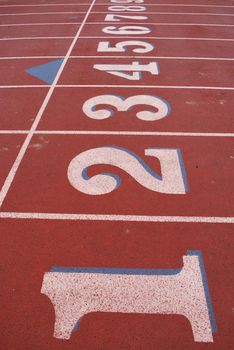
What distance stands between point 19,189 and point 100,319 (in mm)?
1982

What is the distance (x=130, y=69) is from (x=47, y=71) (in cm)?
170

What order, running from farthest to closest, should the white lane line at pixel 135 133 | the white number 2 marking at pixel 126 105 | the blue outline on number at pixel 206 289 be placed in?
the white number 2 marking at pixel 126 105 → the white lane line at pixel 135 133 → the blue outline on number at pixel 206 289

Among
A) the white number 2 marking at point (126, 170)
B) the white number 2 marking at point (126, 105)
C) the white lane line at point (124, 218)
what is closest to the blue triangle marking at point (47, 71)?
the white number 2 marking at point (126, 105)

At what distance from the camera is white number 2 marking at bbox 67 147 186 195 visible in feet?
14.4

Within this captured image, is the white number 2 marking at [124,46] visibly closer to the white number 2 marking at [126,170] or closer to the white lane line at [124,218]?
the white number 2 marking at [126,170]

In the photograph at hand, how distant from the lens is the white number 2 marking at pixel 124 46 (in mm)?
8789

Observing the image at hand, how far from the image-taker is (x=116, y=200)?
4.21m

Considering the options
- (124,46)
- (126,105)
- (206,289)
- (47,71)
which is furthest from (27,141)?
(124,46)

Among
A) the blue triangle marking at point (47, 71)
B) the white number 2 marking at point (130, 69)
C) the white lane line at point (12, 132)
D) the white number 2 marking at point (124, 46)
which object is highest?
the white number 2 marking at point (124, 46)

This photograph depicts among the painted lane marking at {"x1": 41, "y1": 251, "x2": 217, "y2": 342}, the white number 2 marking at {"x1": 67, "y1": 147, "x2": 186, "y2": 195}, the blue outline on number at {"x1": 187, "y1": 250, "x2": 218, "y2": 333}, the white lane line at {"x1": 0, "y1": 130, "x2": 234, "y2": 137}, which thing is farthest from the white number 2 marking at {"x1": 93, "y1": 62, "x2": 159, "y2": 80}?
the painted lane marking at {"x1": 41, "y1": 251, "x2": 217, "y2": 342}

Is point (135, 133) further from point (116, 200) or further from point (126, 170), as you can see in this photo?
point (116, 200)

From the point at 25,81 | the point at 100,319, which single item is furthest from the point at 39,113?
the point at 100,319

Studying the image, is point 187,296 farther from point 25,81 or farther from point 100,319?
point 25,81

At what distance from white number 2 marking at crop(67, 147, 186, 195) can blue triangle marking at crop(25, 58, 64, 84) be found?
2918 millimetres
